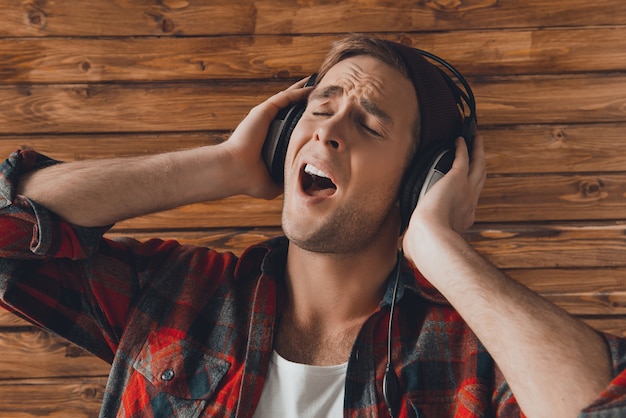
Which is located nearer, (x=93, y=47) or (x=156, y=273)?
(x=156, y=273)

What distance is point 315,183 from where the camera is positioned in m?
1.64

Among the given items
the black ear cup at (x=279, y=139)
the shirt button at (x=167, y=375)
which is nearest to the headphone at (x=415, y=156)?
the black ear cup at (x=279, y=139)

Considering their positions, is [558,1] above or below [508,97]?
above

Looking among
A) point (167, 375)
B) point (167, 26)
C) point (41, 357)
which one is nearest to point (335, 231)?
point (167, 375)

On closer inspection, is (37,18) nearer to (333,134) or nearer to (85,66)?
(85,66)

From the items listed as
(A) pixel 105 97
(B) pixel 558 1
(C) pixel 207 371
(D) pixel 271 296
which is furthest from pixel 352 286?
(B) pixel 558 1

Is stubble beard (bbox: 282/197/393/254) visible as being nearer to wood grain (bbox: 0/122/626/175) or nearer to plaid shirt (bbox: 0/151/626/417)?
plaid shirt (bbox: 0/151/626/417)

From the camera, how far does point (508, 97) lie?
74.0 inches

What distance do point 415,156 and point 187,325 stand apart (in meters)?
0.65

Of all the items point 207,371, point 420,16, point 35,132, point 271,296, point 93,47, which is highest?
point 420,16

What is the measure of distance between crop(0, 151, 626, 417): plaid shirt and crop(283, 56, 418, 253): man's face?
0.19 metres

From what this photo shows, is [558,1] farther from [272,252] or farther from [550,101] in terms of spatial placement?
[272,252]

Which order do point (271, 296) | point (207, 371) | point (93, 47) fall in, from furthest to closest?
point (93, 47), point (271, 296), point (207, 371)

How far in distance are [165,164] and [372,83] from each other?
508 mm
